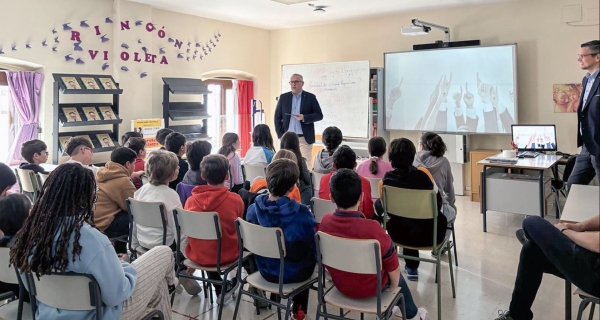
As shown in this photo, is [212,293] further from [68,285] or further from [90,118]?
[90,118]

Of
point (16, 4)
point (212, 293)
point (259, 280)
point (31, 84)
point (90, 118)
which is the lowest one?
point (212, 293)

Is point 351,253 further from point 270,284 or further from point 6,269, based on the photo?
point 6,269

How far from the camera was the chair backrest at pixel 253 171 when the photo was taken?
3993mm

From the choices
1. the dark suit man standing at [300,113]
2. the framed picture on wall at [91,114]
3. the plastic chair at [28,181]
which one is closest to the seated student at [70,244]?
the plastic chair at [28,181]

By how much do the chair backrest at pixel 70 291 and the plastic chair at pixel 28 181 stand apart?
2321 mm

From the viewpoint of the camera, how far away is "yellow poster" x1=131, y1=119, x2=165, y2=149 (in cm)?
568

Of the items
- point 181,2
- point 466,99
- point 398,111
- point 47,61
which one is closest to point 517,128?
point 466,99

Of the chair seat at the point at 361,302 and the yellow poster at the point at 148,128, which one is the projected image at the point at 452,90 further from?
the chair seat at the point at 361,302

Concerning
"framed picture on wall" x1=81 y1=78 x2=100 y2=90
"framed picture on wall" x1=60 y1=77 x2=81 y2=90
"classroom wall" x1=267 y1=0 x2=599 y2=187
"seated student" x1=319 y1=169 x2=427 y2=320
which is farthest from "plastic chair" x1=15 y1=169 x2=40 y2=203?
"classroom wall" x1=267 y1=0 x2=599 y2=187

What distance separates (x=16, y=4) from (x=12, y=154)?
1613 millimetres

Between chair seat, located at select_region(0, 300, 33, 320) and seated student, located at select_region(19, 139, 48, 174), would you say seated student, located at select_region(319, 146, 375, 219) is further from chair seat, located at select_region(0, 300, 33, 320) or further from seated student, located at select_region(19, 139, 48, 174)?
seated student, located at select_region(19, 139, 48, 174)

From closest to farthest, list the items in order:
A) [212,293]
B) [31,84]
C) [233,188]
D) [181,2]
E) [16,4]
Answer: [212,293] → [233,188] → [16,4] → [31,84] → [181,2]

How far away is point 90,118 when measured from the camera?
5.24 meters

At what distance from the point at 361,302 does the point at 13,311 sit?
56.6 inches
